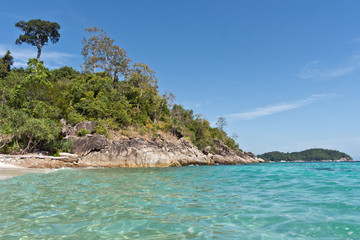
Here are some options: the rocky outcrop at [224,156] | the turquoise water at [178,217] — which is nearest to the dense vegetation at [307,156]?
the rocky outcrop at [224,156]

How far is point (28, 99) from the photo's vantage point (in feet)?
97.8

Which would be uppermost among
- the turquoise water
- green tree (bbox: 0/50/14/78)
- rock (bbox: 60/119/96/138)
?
green tree (bbox: 0/50/14/78)

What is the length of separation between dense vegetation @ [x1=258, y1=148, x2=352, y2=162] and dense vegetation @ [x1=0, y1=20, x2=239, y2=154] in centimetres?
12225

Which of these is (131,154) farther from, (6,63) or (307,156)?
(307,156)

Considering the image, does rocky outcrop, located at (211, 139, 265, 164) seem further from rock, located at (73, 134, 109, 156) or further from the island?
rock, located at (73, 134, 109, 156)

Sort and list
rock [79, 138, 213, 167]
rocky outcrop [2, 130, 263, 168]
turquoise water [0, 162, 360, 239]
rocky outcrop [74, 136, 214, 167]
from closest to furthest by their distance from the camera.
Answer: turquoise water [0, 162, 360, 239]
rocky outcrop [2, 130, 263, 168]
rocky outcrop [74, 136, 214, 167]
rock [79, 138, 213, 167]

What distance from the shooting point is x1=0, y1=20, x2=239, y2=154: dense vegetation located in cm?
2485

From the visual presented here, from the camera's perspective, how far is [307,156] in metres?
162

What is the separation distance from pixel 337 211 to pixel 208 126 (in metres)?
62.4

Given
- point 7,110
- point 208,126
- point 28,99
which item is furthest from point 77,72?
point 208,126

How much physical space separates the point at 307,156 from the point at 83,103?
172 meters

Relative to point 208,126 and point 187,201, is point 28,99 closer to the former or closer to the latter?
point 187,201

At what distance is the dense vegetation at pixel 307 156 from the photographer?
159875 millimetres

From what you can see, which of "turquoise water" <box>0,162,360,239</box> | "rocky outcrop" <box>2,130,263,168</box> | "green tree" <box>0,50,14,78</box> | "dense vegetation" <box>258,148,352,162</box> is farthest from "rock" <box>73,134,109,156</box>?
"dense vegetation" <box>258,148,352,162</box>
